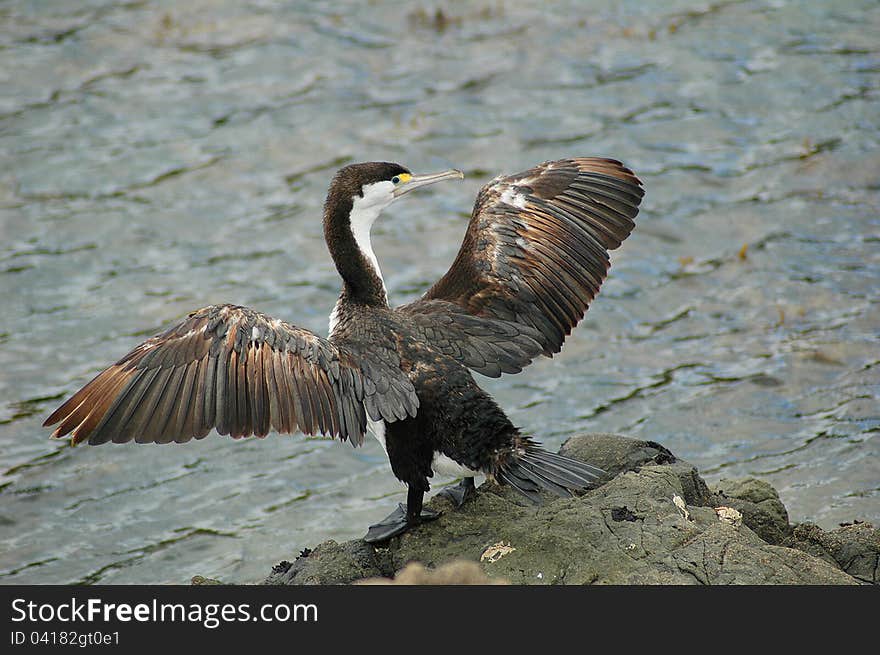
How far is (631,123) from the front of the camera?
1246 cm

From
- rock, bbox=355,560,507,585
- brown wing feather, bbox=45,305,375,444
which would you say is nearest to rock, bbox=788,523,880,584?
rock, bbox=355,560,507,585

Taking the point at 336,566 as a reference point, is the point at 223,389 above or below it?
above

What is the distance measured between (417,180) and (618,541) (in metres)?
2.35

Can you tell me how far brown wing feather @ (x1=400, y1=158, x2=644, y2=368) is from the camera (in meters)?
6.36

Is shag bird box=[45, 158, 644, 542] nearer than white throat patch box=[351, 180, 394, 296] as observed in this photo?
Yes

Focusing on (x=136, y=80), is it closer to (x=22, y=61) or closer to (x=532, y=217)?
(x=22, y=61)

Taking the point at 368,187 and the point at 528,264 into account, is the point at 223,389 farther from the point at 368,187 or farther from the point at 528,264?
the point at 528,264

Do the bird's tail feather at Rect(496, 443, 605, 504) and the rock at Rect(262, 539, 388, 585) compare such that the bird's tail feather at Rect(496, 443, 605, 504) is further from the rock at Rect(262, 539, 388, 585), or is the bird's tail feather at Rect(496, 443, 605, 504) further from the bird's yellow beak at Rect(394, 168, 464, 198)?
the bird's yellow beak at Rect(394, 168, 464, 198)

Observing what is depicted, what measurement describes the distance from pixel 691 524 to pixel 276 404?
1995 mm

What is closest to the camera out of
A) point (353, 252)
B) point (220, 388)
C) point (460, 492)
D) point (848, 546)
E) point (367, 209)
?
point (220, 388)

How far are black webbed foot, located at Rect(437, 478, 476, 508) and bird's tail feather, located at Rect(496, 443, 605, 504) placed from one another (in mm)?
608

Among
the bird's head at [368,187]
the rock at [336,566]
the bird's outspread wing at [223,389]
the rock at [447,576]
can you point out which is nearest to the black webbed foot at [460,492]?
the rock at [336,566]

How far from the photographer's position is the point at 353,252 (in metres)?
6.61

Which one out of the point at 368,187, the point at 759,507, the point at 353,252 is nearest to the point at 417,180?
the point at 368,187
